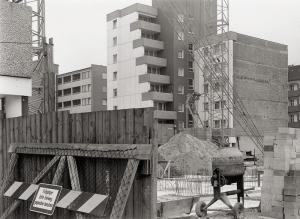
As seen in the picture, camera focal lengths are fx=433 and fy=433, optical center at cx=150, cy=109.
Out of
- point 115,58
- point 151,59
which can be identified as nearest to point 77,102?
point 115,58

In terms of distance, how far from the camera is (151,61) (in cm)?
6406

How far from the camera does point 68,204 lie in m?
7.24

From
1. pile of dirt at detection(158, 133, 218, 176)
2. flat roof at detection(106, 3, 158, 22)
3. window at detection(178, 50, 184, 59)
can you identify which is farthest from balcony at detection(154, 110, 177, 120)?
pile of dirt at detection(158, 133, 218, 176)

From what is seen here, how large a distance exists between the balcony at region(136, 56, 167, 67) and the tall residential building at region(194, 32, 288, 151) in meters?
5.15

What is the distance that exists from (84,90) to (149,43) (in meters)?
30.6

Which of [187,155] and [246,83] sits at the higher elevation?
[246,83]

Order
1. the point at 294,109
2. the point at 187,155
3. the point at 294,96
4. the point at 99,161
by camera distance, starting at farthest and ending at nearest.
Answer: the point at 294,96, the point at 294,109, the point at 187,155, the point at 99,161

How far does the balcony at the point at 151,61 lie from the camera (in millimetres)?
63531

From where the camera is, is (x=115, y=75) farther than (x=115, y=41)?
Yes

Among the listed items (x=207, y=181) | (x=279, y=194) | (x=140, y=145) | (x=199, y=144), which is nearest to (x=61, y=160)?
(x=140, y=145)

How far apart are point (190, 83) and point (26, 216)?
61.4 metres

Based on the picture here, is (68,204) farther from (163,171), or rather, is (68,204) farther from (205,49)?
(205,49)

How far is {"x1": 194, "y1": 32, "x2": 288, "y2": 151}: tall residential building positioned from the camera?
209 feet

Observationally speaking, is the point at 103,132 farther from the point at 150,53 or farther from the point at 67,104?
the point at 67,104
